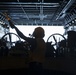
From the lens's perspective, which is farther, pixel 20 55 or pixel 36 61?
pixel 20 55

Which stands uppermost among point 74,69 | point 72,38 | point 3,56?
point 72,38

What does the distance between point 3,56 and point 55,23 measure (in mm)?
9096

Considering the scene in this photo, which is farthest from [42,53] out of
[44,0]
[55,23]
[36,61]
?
[55,23]

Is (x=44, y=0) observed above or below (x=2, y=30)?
above

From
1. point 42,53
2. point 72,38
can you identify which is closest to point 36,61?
point 42,53

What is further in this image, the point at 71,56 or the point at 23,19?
the point at 23,19

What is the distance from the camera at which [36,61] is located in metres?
2.18

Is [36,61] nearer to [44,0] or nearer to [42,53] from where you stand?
[42,53]

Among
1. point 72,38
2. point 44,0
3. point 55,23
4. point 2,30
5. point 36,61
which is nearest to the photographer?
point 36,61

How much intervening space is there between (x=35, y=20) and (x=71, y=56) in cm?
902

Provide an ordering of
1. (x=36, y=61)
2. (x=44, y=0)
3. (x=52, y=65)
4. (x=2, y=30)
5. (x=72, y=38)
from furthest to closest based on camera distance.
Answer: (x=2, y=30)
(x=44, y=0)
(x=72, y=38)
(x=52, y=65)
(x=36, y=61)

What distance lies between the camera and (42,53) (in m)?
2.26

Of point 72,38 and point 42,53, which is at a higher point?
point 72,38

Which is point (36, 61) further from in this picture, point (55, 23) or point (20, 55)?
point (55, 23)
